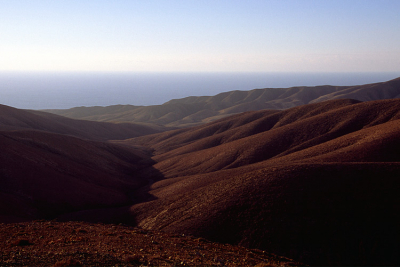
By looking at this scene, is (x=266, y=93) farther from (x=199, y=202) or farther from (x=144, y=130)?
(x=199, y=202)

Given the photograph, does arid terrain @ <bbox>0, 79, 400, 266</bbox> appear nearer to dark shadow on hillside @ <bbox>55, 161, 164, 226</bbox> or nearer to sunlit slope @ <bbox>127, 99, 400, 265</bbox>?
sunlit slope @ <bbox>127, 99, 400, 265</bbox>

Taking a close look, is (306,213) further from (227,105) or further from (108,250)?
(227,105)

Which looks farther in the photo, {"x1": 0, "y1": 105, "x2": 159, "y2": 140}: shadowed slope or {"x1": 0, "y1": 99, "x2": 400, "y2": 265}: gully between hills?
{"x1": 0, "y1": 105, "x2": 159, "y2": 140}: shadowed slope

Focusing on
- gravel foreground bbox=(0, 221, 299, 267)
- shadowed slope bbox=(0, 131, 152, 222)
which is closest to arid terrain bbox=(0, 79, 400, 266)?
gravel foreground bbox=(0, 221, 299, 267)

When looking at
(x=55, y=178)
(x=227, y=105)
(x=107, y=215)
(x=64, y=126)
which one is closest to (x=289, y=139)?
(x=107, y=215)

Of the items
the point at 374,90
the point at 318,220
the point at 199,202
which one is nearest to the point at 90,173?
the point at 199,202
